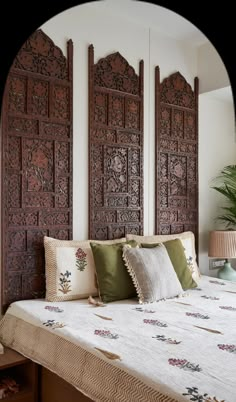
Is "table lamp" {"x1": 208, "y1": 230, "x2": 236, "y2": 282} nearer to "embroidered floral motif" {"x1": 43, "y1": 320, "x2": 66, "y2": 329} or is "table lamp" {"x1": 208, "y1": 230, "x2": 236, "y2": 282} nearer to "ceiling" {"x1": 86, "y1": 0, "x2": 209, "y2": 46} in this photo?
"ceiling" {"x1": 86, "y1": 0, "x2": 209, "y2": 46}

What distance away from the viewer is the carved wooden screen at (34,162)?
268 cm

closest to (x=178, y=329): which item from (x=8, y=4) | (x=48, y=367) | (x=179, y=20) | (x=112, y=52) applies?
(x=48, y=367)

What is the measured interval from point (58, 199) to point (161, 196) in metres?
1.06

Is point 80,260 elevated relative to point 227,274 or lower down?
elevated

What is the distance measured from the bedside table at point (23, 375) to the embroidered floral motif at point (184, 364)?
0.90 metres

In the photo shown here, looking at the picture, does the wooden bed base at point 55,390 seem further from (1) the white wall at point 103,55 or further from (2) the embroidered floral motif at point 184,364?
(1) the white wall at point 103,55

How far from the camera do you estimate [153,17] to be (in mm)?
3309

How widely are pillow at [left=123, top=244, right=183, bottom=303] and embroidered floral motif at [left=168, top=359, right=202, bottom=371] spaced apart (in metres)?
0.99

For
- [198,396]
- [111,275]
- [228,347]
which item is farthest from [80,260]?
[198,396]

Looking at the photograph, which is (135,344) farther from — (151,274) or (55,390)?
(151,274)

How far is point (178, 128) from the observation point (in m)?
3.70

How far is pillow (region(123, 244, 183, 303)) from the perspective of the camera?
2654 millimetres

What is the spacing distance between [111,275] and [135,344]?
0.88 meters

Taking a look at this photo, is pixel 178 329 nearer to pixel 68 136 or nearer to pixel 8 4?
pixel 68 136
